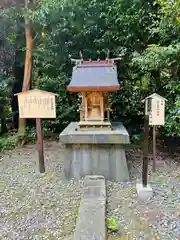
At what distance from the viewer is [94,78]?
412 cm

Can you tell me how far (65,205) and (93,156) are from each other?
3.49ft

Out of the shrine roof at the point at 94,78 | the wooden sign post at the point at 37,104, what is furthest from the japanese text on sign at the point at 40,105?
the shrine roof at the point at 94,78

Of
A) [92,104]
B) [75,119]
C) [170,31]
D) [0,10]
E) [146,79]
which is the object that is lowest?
[75,119]

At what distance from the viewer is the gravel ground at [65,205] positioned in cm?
259

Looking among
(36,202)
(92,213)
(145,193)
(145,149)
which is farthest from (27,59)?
(92,213)

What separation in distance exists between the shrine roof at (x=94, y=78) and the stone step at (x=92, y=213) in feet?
4.72

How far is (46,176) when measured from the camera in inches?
166

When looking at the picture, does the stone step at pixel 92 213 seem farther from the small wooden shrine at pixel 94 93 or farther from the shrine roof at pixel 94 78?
the shrine roof at pixel 94 78

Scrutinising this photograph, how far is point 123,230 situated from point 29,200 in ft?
4.56

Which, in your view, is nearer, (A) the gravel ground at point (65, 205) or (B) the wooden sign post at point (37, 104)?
(A) the gravel ground at point (65, 205)

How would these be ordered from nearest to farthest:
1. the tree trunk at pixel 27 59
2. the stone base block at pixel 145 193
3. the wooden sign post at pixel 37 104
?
the stone base block at pixel 145 193 → the wooden sign post at pixel 37 104 → the tree trunk at pixel 27 59

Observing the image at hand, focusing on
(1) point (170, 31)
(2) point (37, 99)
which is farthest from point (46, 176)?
(1) point (170, 31)

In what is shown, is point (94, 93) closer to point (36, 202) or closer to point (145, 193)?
point (145, 193)

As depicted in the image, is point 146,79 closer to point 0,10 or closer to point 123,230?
point 0,10
